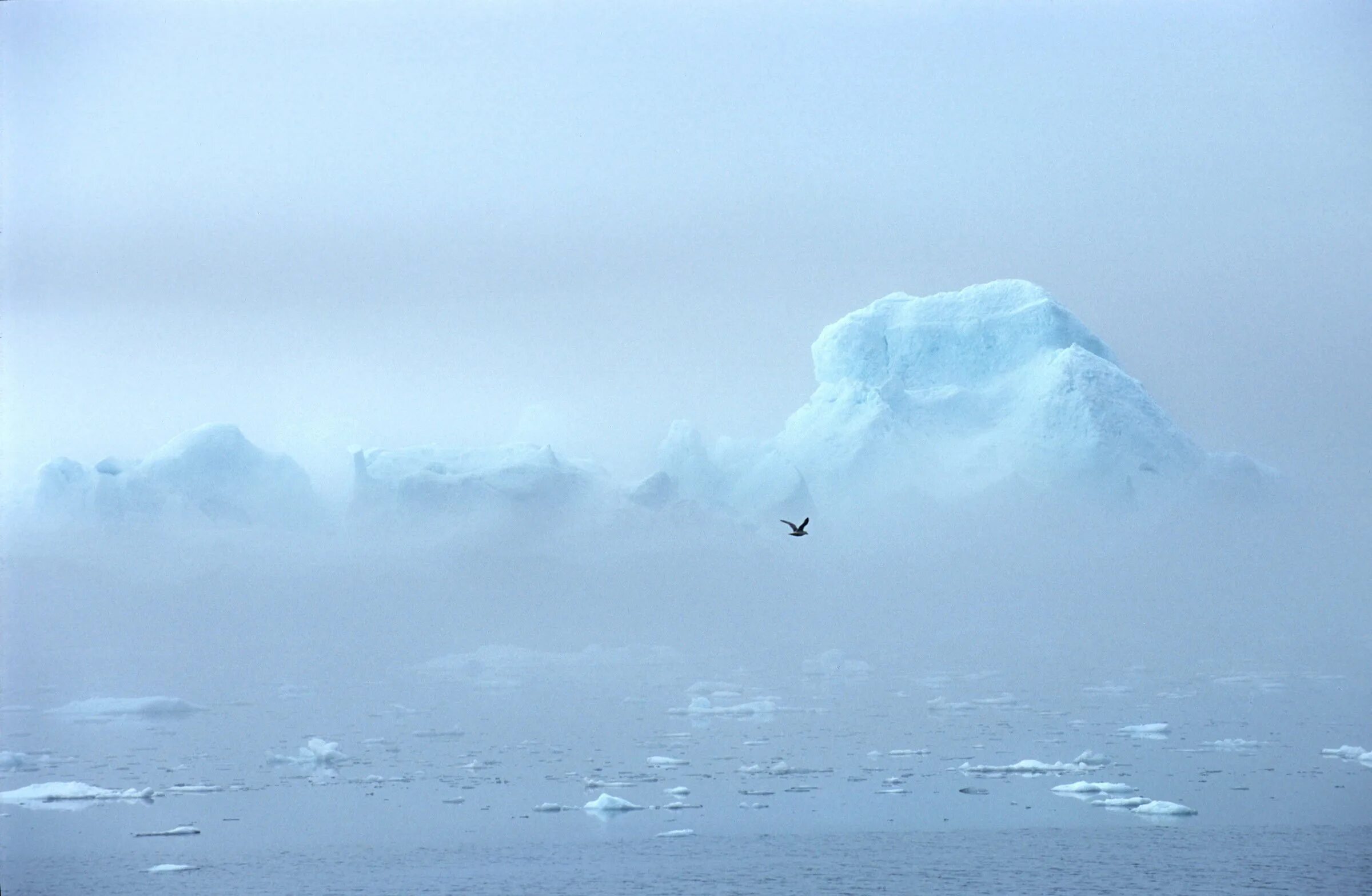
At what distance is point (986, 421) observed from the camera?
126 feet

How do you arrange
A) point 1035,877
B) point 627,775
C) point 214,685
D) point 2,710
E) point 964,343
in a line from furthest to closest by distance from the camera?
point 964,343, point 214,685, point 2,710, point 627,775, point 1035,877

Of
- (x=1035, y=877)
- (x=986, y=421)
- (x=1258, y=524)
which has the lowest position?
(x=1035, y=877)

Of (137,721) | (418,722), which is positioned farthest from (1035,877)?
(137,721)

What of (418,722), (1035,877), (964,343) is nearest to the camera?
(1035,877)

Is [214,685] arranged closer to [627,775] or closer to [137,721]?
[137,721]

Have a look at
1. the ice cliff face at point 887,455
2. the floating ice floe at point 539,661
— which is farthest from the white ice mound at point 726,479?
the floating ice floe at point 539,661

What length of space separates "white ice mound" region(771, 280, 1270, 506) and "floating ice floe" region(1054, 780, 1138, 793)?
18.9 m

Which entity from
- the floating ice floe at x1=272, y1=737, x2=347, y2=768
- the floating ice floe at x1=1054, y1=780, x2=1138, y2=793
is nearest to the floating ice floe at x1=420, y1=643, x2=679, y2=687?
the floating ice floe at x1=272, y1=737, x2=347, y2=768

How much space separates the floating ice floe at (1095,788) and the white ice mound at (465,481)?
2263cm

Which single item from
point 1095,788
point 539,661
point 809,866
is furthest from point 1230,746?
point 539,661

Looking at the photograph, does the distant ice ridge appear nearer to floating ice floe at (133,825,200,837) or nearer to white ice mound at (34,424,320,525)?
floating ice floe at (133,825,200,837)

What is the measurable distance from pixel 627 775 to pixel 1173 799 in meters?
6.66

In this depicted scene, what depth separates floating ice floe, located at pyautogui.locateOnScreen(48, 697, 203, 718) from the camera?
28.6 m

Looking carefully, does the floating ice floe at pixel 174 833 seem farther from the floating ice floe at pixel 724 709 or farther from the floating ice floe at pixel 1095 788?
the floating ice floe at pixel 724 709
